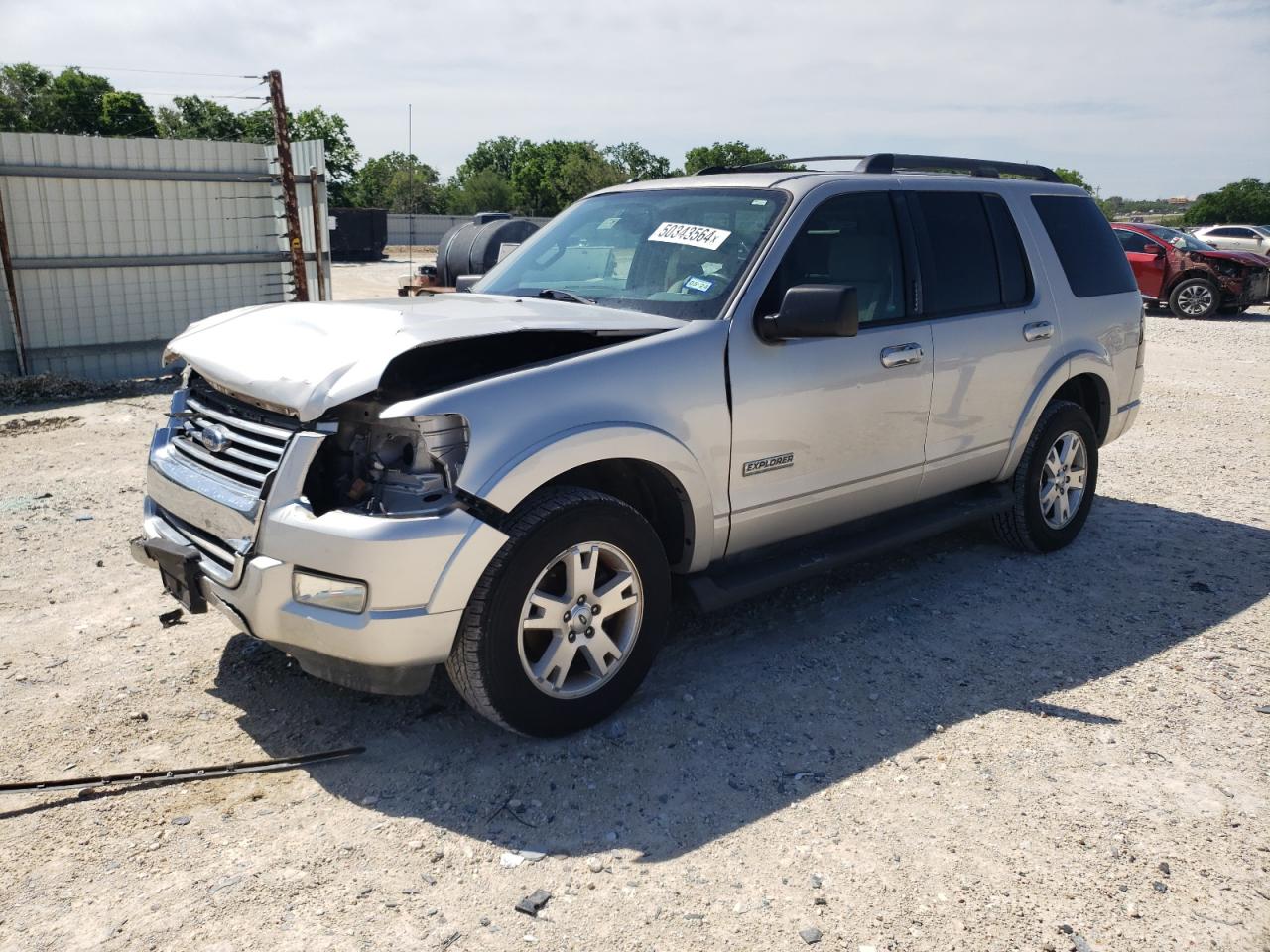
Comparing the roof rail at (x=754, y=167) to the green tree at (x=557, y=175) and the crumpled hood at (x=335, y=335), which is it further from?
the green tree at (x=557, y=175)

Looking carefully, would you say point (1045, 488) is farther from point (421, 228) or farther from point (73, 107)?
point (73, 107)

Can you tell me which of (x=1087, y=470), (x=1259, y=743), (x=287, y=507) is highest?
(x=287, y=507)

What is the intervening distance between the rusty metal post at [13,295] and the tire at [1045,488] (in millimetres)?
9706

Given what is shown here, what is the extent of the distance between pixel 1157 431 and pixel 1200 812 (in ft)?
22.5

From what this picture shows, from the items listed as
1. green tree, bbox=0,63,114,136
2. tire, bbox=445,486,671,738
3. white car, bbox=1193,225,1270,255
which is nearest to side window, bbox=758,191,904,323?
tire, bbox=445,486,671,738

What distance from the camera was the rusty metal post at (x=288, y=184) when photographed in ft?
34.8

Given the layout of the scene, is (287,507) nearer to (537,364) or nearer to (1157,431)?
(537,364)

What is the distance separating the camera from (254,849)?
3043 mm

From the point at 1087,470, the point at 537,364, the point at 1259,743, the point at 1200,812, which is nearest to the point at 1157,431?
the point at 1087,470

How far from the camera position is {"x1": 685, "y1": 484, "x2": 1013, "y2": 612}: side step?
404 centimetres

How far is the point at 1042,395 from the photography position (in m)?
5.42

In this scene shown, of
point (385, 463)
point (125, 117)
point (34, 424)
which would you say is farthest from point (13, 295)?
point (125, 117)

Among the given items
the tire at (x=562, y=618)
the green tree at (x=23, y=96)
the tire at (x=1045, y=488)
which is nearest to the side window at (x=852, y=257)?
the tire at (x=562, y=618)

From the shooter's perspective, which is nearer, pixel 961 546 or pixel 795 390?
pixel 795 390
